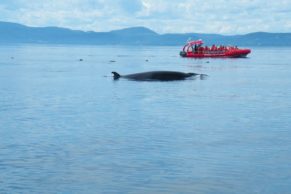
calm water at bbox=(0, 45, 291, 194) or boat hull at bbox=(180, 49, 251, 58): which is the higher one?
calm water at bbox=(0, 45, 291, 194)

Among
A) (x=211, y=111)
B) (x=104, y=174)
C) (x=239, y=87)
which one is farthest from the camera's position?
(x=239, y=87)

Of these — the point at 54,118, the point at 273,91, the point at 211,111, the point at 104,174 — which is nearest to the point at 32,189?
the point at 104,174

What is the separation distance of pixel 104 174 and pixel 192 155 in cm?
362

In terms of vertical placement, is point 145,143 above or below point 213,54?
above

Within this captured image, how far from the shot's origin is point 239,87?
48906 millimetres

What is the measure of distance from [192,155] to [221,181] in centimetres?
333

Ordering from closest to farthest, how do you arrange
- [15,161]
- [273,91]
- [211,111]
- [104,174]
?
[104,174] < [15,161] < [211,111] < [273,91]

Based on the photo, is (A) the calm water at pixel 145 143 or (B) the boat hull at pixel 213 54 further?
(B) the boat hull at pixel 213 54

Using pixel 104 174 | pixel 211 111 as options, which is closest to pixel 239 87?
pixel 211 111

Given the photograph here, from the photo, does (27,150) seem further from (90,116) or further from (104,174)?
(90,116)

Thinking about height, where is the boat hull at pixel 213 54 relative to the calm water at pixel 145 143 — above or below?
below

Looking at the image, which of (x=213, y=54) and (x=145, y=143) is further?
(x=213, y=54)

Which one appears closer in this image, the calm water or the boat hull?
the calm water

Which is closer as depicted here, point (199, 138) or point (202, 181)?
point (202, 181)
